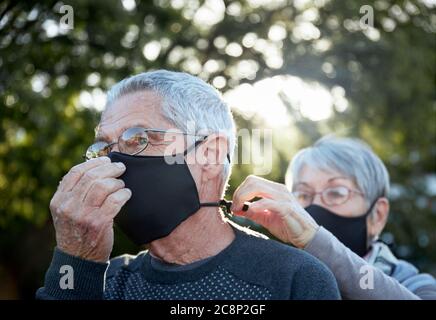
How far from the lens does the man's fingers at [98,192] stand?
8.63ft

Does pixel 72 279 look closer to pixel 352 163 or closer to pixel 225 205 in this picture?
pixel 225 205

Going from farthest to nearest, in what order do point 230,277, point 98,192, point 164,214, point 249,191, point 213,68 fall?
point 213,68 < point 249,191 < point 164,214 < point 230,277 < point 98,192

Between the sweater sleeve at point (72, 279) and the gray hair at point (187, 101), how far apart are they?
0.67 m

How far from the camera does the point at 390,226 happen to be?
11.5 metres

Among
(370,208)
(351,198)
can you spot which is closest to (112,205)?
(351,198)

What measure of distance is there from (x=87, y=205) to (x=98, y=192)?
68mm

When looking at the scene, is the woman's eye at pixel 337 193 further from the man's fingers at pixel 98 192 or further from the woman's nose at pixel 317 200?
the man's fingers at pixel 98 192

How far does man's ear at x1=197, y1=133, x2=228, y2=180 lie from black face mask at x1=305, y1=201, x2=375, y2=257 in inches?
47.6

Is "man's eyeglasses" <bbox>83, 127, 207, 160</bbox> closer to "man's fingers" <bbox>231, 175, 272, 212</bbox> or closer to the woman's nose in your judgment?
"man's fingers" <bbox>231, 175, 272, 212</bbox>

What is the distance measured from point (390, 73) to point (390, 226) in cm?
271

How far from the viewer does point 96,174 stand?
267cm

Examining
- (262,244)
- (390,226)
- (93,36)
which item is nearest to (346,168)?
(262,244)

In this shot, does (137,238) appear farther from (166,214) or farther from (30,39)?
(30,39)

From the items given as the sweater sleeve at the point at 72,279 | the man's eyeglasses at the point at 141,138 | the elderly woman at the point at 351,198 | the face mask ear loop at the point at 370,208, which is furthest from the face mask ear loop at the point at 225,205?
the face mask ear loop at the point at 370,208
